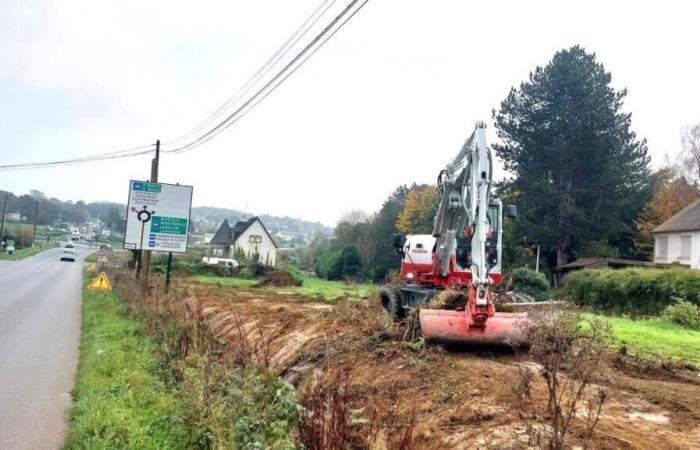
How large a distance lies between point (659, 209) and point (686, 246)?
→ 7746mm

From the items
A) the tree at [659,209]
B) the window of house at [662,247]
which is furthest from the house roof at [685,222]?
the tree at [659,209]

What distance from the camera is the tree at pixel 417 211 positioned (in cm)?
5853

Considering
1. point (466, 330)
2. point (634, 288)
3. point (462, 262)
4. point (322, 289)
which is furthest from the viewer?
point (322, 289)

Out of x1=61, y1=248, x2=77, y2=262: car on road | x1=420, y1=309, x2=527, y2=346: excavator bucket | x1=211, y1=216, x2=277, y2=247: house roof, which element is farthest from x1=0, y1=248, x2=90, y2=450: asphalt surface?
x1=211, y1=216, x2=277, y2=247: house roof

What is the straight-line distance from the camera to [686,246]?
37781mm

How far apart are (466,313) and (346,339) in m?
2.16

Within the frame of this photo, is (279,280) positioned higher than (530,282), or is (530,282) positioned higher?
(530,282)

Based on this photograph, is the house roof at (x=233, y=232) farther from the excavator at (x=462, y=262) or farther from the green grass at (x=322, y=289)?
the excavator at (x=462, y=262)

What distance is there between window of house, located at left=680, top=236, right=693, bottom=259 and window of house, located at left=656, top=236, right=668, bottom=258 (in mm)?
1759

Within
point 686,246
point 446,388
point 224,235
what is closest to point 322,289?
point 686,246

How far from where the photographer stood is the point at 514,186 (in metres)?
45.2

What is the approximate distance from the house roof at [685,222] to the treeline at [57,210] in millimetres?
82517

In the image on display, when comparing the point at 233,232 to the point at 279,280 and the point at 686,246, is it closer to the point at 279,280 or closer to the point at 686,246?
the point at 279,280

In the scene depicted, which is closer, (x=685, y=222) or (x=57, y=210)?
(x=685, y=222)
